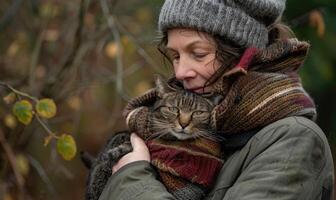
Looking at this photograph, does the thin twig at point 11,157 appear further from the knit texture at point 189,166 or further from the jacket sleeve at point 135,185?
the knit texture at point 189,166

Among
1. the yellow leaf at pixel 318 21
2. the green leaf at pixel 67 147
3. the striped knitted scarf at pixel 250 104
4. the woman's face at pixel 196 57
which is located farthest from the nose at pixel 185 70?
the yellow leaf at pixel 318 21

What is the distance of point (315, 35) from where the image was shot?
5.57m

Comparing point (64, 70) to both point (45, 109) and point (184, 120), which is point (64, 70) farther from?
point (184, 120)

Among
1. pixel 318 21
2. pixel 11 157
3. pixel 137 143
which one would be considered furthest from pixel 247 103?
pixel 318 21

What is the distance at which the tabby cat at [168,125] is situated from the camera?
2.85 metres

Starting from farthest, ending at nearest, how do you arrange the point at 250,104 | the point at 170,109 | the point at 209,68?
the point at 170,109 < the point at 209,68 < the point at 250,104

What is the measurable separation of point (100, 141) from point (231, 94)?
481 cm

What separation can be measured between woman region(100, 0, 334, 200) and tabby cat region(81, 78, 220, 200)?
0.05 m

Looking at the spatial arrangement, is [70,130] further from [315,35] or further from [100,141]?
[315,35]

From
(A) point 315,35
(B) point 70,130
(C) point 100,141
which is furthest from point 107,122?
(A) point 315,35

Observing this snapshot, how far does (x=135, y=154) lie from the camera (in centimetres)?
285

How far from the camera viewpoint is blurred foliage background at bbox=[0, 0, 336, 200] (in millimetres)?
5109

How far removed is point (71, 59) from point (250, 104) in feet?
8.80

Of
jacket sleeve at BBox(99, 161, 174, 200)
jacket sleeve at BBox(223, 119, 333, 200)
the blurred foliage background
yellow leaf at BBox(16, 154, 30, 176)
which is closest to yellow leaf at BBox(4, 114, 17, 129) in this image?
the blurred foliage background
